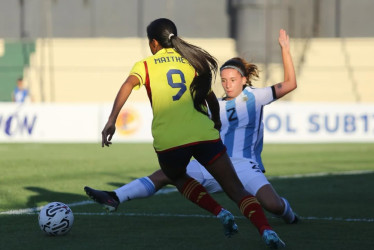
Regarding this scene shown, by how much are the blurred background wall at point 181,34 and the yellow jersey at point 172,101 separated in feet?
77.9

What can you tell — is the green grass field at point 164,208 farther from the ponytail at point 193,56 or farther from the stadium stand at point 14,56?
the stadium stand at point 14,56

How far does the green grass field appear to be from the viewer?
6832 millimetres

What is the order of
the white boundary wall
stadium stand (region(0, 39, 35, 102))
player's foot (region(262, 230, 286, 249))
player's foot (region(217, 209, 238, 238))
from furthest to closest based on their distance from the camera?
stadium stand (region(0, 39, 35, 102))
the white boundary wall
player's foot (region(217, 209, 238, 238))
player's foot (region(262, 230, 286, 249))

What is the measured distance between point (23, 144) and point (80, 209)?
14.7m

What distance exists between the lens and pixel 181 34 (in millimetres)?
33219

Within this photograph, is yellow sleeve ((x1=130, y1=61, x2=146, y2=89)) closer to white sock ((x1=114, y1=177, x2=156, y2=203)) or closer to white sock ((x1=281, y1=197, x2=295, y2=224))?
white sock ((x1=114, y1=177, x2=156, y2=203))

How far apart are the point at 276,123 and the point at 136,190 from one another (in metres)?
17.1

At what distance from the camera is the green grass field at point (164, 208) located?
683cm

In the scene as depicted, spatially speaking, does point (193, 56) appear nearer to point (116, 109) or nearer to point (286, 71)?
point (116, 109)

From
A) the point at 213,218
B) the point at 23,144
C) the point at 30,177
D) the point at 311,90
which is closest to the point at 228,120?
the point at 213,218

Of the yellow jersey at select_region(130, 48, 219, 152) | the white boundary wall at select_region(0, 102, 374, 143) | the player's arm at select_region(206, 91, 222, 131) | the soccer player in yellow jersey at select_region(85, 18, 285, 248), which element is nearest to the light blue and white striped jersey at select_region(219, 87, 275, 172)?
the player's arm at select_region(206, 91, 222, 131)

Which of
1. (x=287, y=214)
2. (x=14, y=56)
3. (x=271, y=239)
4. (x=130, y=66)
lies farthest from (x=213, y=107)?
(x=14, y=56)

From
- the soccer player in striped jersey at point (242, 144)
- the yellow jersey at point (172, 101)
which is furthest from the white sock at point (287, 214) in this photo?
the yellow jersey at point (172, 101)

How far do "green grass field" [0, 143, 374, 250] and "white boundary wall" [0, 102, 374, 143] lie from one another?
598cm
